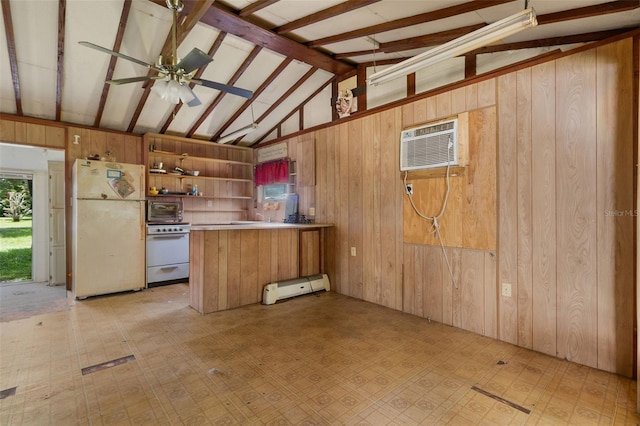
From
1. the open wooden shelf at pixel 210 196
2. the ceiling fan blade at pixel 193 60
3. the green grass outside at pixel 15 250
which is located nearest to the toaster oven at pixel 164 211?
the open wooden shelf at pixel 210 196

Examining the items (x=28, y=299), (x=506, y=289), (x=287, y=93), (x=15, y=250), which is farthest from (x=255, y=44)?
(x=15, y=250)

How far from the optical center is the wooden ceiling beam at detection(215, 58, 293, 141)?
419 cm

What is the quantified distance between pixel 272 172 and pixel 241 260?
227cm

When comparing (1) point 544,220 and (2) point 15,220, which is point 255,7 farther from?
(2) point 15,220

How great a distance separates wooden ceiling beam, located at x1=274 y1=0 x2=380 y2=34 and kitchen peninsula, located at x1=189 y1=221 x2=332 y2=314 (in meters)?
2.27

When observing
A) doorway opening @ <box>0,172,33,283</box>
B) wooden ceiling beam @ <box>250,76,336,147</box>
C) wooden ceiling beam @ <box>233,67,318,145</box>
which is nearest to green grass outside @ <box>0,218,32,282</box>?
doorway opening @ <box>0,172,33,283</box>

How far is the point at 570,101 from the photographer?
2.44 meters

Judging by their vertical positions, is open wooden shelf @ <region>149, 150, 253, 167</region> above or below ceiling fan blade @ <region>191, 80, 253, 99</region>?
below

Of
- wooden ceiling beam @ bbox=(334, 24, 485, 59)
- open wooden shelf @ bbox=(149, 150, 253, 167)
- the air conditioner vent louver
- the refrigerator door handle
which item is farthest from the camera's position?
open wooden shelf @ bbox=(149, 150, 253, 167)

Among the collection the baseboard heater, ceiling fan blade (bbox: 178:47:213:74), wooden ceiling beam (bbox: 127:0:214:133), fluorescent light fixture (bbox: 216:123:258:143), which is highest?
wooden ceiling beam (bbox: 127:0:214:133)

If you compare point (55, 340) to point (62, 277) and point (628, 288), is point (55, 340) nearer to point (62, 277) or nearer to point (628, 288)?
point (62, 277)

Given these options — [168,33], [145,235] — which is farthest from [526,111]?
[145,235]

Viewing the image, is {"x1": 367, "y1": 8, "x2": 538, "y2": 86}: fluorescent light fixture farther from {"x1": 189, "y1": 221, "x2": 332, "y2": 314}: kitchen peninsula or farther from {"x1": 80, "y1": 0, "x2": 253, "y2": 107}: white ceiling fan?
{"x1": 189, "y1": 221, "x2": 332, "y2": 314}: kitchen peninsula

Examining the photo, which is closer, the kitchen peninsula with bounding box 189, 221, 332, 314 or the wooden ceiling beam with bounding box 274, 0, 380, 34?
the wooden ceiling beam with bounding box 274, 0, 380, 34
